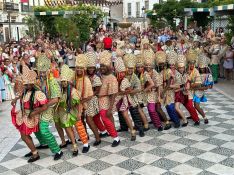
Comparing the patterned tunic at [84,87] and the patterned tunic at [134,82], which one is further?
the patterned tunic at [134,82]

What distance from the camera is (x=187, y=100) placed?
24.9 feet

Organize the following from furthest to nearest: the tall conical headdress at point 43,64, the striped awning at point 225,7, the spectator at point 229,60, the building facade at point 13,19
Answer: the building facade at point 13,19 → the spectator at point 229,60 → the striped awning at point 225,7 → the tall conical headdress at point 43,64

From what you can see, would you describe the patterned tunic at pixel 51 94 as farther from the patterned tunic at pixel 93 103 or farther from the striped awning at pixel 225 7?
the striped awning at pixel 225 7

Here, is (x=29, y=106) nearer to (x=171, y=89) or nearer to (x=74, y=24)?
(x=171, y=89)

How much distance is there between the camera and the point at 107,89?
642cm

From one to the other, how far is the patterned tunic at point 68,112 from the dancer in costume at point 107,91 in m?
0.56

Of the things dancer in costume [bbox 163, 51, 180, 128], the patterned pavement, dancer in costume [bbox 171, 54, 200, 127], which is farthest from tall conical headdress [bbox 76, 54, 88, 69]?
dancer in costume [bbox 171, 54, 200, 127]

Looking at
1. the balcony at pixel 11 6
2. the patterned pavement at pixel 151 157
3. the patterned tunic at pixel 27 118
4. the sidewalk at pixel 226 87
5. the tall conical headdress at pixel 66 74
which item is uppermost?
the balcony at pixel 11 6

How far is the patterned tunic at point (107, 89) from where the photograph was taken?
638 cm

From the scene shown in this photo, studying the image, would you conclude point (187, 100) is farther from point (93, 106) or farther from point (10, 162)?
point (10, 162)

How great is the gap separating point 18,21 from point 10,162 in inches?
1199

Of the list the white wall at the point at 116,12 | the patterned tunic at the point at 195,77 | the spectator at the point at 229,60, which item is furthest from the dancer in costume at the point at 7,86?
the white wall at the point at 116,12

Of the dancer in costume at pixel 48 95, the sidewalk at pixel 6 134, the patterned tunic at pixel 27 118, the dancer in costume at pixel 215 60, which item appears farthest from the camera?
the dancer in costume at pixel 215 60

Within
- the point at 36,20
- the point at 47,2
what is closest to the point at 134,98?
the point at 36,20
